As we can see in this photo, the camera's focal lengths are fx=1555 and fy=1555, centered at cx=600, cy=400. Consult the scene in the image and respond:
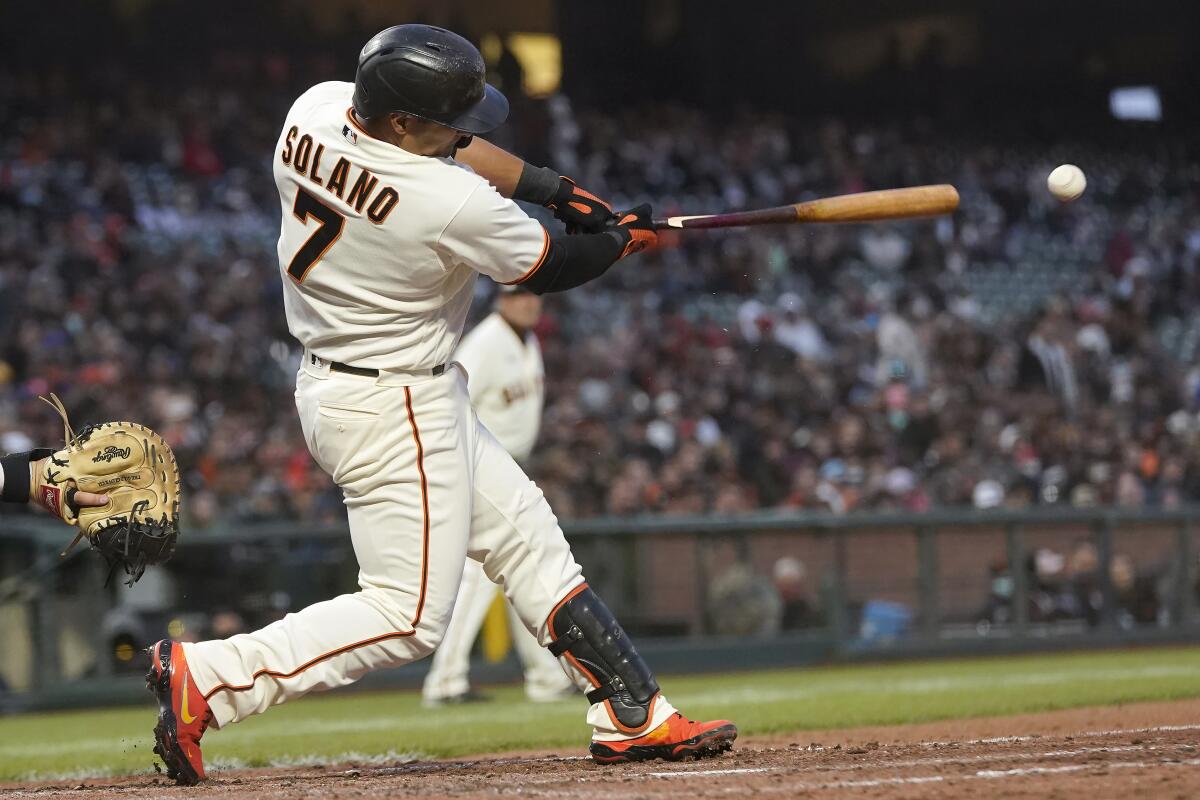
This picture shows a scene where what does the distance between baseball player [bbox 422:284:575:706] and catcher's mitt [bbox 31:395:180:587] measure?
3.05 m

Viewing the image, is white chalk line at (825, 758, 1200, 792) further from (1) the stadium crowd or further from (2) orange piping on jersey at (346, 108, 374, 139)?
(1) the stadium crowd

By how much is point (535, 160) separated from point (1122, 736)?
13.4m

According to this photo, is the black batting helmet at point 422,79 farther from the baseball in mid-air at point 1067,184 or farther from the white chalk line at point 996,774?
the baseball in mid-air at point 1067,184

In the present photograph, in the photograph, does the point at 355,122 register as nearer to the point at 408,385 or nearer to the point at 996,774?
the point at 408,385

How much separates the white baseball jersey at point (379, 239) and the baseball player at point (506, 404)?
127 inches

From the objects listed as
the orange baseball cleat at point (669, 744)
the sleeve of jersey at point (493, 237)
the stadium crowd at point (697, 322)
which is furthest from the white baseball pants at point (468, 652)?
the sleeve of jersey at point (493, 237)

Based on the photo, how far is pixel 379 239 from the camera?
3635 mm

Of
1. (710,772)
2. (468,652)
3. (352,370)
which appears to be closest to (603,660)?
(710,772)

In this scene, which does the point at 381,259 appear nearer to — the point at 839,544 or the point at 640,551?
the point at 640,551

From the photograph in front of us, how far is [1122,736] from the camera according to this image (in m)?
4.39

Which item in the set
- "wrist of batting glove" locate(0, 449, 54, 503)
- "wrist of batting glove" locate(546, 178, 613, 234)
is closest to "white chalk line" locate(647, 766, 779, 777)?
"wrist of batting glove" locate(546, 178, 613, 234)

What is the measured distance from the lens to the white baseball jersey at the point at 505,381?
7.13 meters

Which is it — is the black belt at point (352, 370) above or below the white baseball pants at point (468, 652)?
above

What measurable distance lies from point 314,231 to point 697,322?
11.1 m
